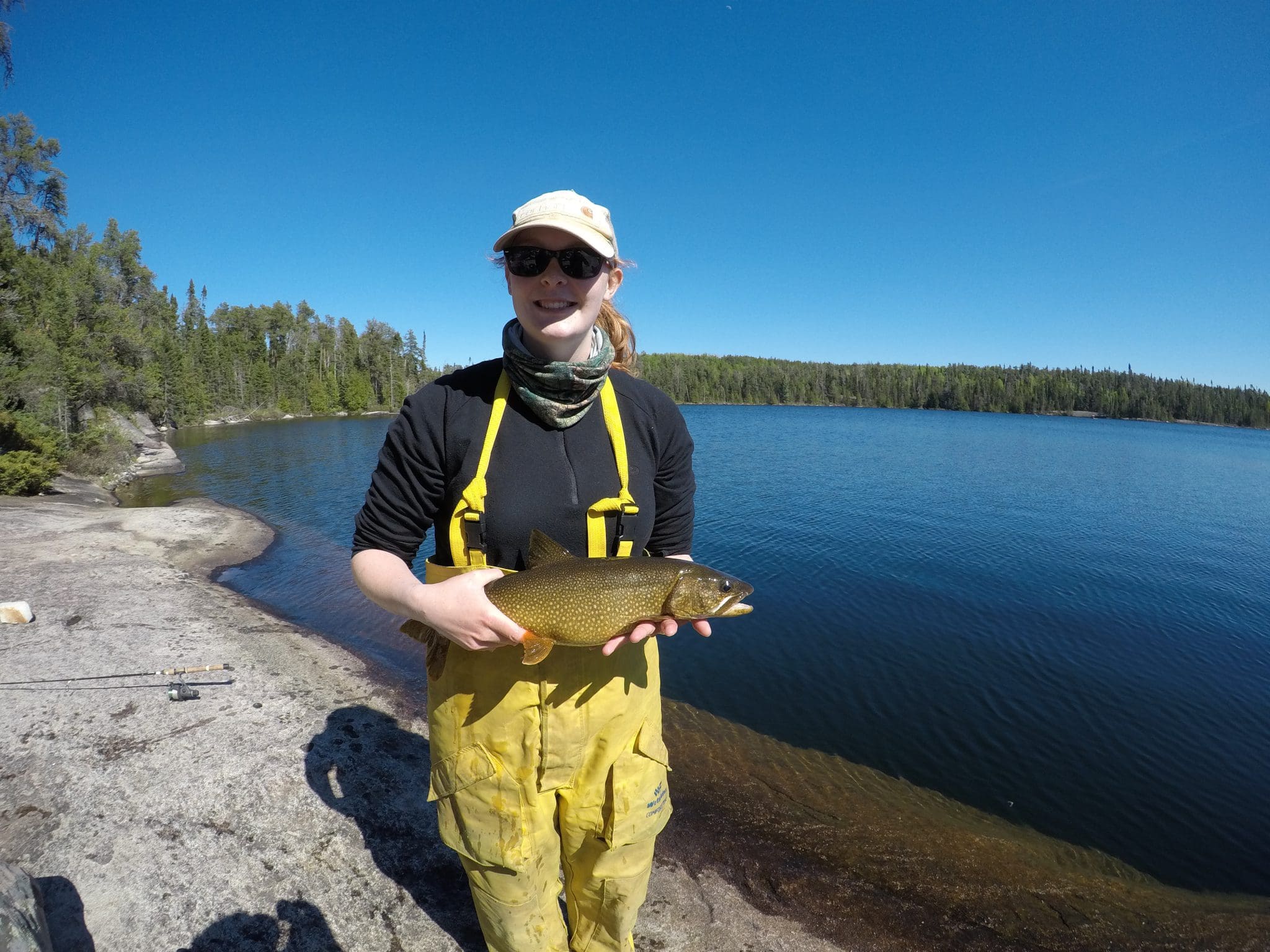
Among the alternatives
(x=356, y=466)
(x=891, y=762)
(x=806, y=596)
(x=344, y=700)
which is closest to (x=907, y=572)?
(x=806, y=596)

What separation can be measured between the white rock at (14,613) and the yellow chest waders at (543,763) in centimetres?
990

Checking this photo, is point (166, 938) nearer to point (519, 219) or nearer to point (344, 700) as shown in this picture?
point (344, 700)

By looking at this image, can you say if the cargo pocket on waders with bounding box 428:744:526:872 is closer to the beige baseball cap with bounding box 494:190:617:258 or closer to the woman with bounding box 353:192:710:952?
the woman with bounding box 353:192:710:952

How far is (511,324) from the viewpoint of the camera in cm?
245

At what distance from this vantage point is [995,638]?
1377 cm

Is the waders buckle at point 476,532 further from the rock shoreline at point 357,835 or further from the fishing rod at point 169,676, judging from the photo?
the fishing rod at point 169,676

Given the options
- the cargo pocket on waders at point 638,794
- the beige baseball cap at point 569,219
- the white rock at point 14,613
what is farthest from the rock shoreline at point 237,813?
the beige baseball cap at point 569,219

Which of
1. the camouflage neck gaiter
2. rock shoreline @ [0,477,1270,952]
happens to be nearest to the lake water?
rock shoreline @ [0,477,1270,952]

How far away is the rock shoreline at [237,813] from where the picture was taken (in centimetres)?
388

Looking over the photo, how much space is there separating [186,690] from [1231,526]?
36.2 m

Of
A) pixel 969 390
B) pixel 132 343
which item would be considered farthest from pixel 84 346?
pixel 969 390

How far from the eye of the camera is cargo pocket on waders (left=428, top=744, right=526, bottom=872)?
8.06ft

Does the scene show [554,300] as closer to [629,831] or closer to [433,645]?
[433,645]

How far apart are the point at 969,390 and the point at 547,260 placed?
176735 millimetres
